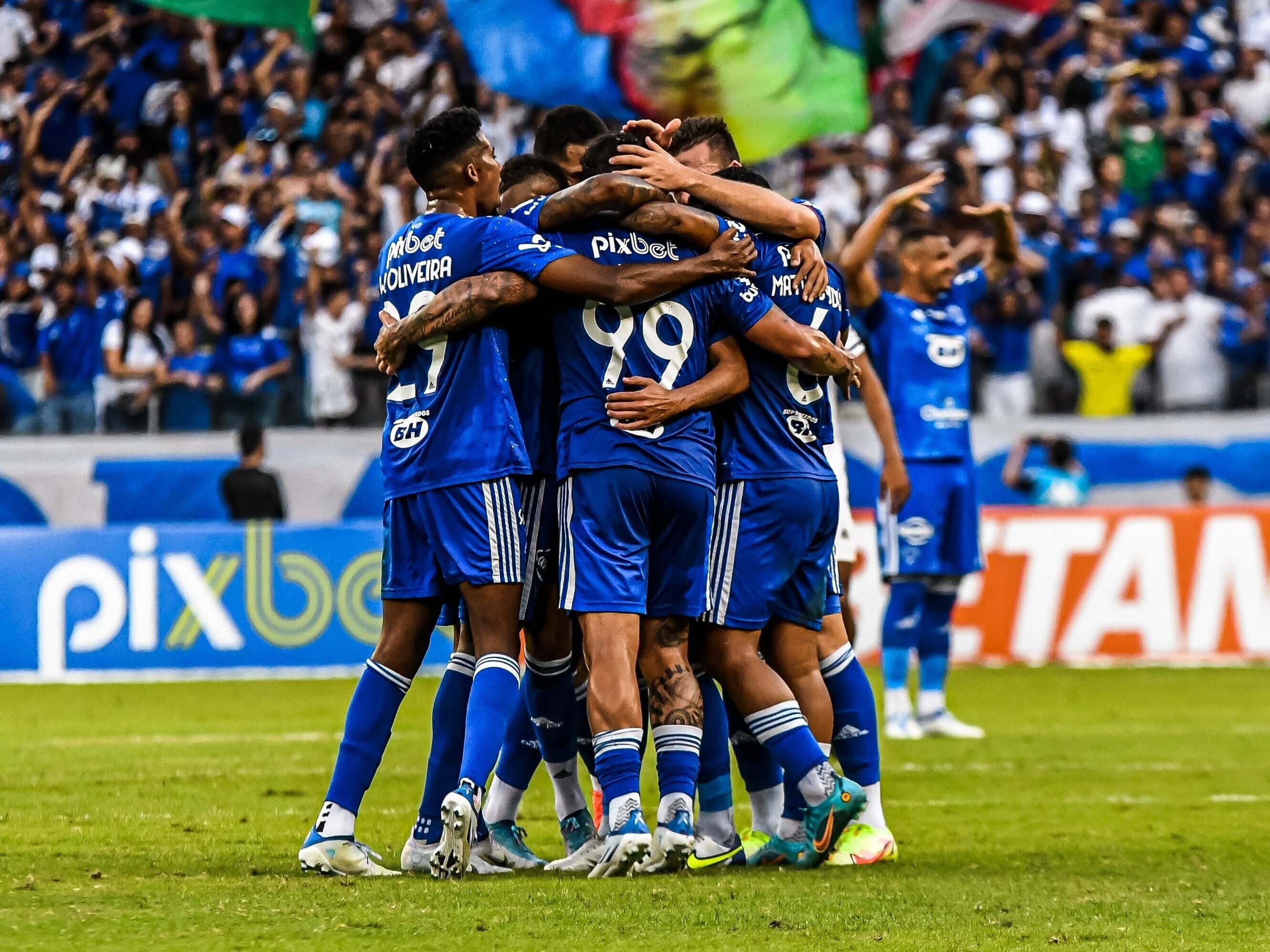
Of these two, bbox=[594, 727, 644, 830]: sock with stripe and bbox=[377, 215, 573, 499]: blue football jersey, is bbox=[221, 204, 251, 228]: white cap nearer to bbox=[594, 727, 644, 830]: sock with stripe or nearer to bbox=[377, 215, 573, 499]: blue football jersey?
bbox=[377, 215, 573, 499]: blue football jersey

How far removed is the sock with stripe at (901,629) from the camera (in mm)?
11234

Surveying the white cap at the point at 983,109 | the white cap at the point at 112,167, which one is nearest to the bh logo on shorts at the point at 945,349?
the white cap at the point at 983,109

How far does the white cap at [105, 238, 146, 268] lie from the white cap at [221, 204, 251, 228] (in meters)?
0.84

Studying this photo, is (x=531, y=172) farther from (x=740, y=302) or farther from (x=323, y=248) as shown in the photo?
(x=323, y=248)

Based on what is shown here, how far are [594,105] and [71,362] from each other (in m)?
5.61

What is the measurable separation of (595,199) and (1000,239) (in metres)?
5.08

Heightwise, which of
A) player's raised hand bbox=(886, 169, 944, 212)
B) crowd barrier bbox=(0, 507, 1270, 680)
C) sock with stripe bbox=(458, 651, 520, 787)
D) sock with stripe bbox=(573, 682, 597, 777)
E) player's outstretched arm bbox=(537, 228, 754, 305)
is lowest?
crowd barrier bbox=(0, 507, 1270, 680)

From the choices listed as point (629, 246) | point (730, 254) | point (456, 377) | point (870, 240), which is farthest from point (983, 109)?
point (456, 377)

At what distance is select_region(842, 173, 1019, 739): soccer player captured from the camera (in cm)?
1076

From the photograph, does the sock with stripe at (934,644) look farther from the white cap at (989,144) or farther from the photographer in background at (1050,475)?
the white cap at (989,144)

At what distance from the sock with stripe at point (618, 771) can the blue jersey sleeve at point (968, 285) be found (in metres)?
5.36

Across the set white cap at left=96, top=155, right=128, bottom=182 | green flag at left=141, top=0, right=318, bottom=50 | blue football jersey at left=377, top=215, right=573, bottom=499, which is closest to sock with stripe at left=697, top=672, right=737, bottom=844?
blue football jersey at left=377, top=215, right=573, bottom=499

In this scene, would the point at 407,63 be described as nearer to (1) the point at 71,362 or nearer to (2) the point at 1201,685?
(1) the point at 71,362

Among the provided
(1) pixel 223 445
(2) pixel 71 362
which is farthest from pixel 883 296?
(2) pixel 71 362
